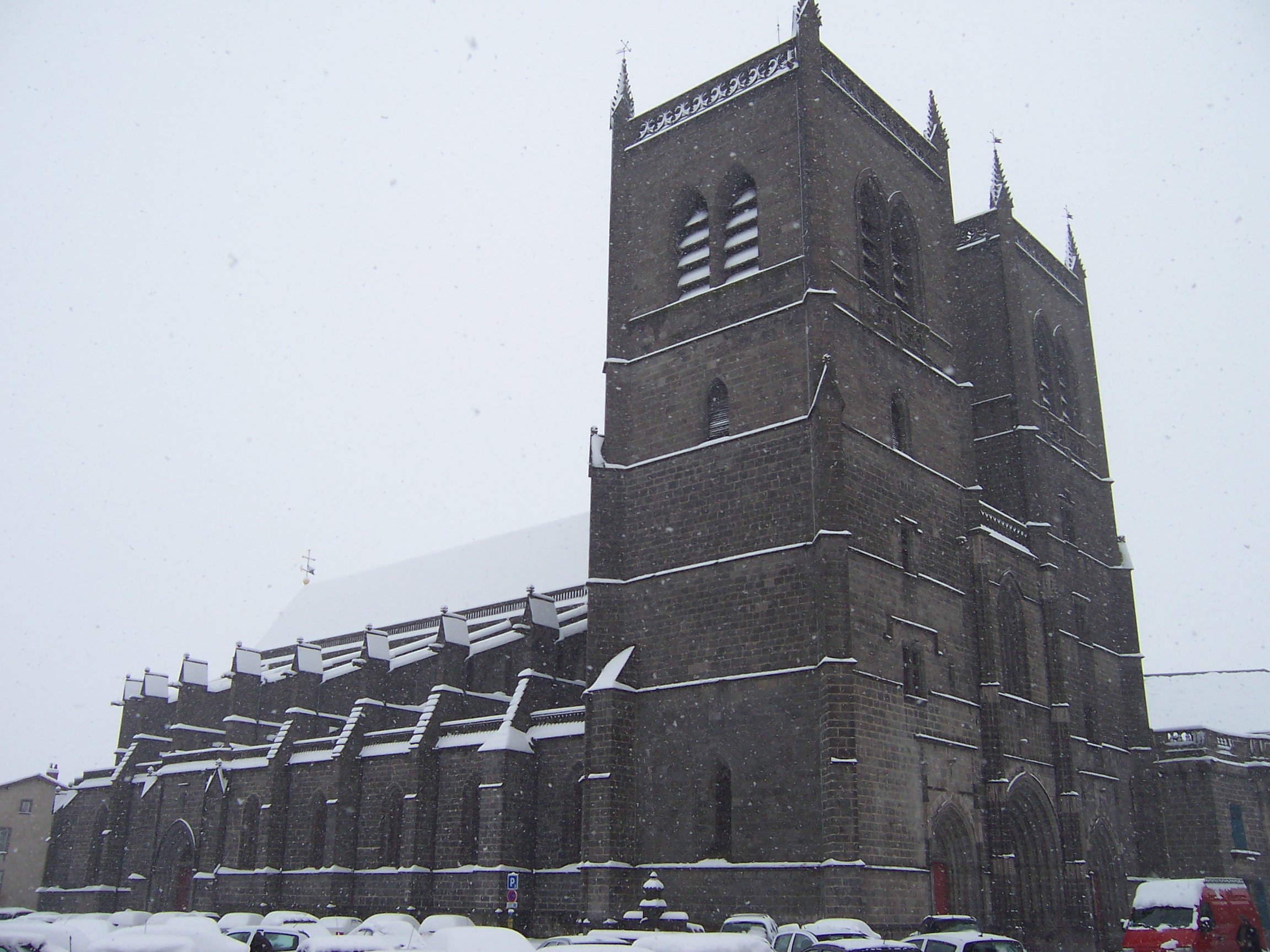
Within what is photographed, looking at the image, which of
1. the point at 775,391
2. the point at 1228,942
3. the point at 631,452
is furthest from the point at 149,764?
the point at 1228,942

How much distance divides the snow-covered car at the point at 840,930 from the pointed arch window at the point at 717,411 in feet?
40.3

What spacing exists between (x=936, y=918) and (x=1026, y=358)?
2008 cm

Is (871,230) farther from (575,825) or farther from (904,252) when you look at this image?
(575,825)

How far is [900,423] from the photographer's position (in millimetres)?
29922

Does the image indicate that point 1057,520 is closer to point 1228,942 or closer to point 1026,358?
point 1026,358

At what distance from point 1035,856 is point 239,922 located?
2088 cm

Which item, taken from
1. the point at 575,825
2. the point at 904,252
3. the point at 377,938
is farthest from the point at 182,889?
the point at 904,252

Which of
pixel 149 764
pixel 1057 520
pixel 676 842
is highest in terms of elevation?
pixel 1057 520

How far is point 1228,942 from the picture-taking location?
2352cm

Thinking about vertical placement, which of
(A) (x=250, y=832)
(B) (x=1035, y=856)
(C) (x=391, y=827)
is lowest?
(B) (x=1035, y=856)

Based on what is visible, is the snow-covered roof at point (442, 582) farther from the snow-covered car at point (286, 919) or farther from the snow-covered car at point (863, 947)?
the snow-covered car at point (863, 947)

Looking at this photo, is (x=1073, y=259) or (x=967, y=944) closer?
(x=967, y=944)

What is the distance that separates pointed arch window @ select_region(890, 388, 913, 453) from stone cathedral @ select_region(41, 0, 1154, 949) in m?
0.08

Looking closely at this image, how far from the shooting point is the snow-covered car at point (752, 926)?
21781 mm
